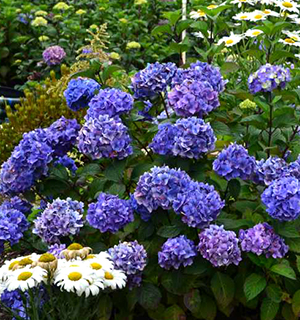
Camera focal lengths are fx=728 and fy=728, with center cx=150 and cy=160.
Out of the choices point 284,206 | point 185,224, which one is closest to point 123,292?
point 185,224

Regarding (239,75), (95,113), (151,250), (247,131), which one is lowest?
(239,75)

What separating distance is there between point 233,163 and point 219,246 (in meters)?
0.37

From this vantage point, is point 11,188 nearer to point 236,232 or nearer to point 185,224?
point 185,224

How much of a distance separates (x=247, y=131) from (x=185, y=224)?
26.5 inches

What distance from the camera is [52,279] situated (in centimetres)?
262

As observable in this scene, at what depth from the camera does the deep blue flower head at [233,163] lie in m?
3.03

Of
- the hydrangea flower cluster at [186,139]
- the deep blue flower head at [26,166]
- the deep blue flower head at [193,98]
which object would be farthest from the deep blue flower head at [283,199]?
the deep blue flower head at [26,166]

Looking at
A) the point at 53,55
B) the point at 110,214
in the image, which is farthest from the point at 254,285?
the point at 53,55

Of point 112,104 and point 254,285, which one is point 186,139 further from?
point 254,285

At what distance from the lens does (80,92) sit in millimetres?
3445

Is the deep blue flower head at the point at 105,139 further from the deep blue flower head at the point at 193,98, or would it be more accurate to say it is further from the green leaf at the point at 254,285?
the green leaf at the point at 254,285

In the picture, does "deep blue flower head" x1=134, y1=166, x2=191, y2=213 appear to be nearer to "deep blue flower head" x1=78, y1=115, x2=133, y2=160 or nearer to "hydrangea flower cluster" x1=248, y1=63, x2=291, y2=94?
"deep blue flower head" x1=78, y1=115, x2=133, y2=160

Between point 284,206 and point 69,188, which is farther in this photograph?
point 69,188

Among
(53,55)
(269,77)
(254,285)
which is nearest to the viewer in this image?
(254,285)
